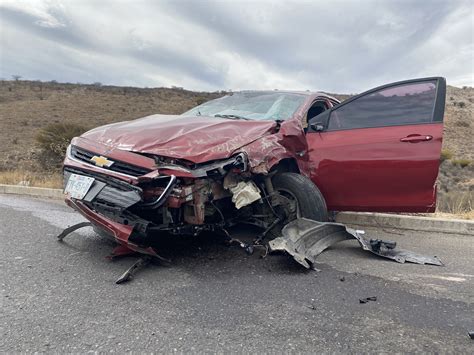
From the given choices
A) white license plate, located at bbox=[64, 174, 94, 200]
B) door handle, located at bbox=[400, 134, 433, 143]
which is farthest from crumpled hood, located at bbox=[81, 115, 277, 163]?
door handle, located at bbox=[400, 134, 433, 143]

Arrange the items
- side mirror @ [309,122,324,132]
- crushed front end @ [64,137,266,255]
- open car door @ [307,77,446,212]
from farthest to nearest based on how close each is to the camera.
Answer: side mirror @ [309,122,324,132], open car door @ [307,77,446,212], crushed front end @ [64,137,266,255]

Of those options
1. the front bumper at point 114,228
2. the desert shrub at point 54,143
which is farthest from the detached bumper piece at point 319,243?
the desert shrub at point 54,143

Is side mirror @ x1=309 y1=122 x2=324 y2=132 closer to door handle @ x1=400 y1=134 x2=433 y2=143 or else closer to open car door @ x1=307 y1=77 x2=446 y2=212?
open car door @ x1=307 y1=77 x2=446 y2=212

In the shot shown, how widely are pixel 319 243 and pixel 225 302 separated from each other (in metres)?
1.39

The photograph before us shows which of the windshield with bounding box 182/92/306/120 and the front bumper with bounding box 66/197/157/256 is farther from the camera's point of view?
the windshield with bounding box 182/92/306/120

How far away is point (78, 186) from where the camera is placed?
3.18 meters

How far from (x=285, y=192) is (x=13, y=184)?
7.47 m

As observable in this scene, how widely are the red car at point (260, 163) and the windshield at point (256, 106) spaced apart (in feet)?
0.05

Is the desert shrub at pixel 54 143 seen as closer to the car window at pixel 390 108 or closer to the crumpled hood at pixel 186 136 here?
the crumpled hood at pixel 186 136

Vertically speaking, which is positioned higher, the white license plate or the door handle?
the door handle

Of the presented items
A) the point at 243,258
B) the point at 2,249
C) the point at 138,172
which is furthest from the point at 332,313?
the point at 2,249

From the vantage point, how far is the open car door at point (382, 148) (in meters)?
3.87

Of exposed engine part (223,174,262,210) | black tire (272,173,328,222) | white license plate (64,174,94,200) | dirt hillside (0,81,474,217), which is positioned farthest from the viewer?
dirt hillside (0,81,474,217)

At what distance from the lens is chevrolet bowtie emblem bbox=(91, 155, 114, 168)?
10.3ft
